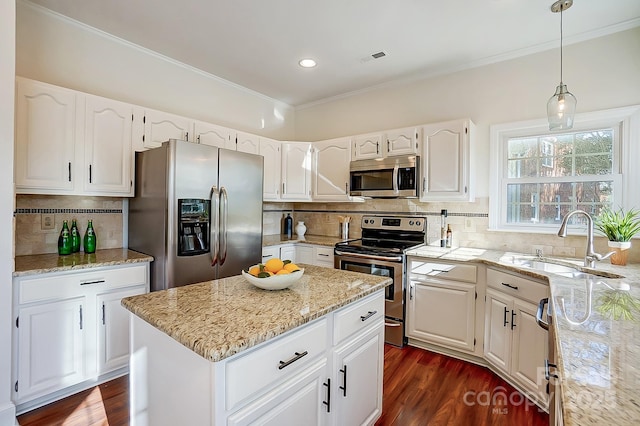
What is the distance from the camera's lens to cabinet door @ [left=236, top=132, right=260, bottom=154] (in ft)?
11.2

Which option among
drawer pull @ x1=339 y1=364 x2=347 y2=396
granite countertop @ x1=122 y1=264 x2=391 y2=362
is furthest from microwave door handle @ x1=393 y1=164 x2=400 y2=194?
drawer pull @ x1=339 y1=364 x2=347 y2=396

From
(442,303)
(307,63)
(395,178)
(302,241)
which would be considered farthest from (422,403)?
(307,63)

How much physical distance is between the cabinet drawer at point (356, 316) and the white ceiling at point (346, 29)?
2.05 metres

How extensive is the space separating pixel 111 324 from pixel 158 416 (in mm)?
1343

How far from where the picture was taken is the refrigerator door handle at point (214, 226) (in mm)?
2607

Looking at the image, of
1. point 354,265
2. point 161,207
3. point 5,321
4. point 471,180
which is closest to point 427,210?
point 471,180

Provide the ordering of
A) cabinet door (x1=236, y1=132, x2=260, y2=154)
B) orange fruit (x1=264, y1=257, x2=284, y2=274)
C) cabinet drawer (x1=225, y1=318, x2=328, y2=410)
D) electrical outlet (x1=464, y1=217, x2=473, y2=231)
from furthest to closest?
cabinet door (x1=236, y1=132, x2=260, y2=154) → electrical outlet (x1=464, y1=217, x2=473, y2=231) → orange fruit (x1=264, y1=257, x2=284, y2=274) → cabinet drawer (x1=225, y1=318, x2=328, y2=410)

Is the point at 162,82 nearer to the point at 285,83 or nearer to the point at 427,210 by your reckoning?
the point at 285,83

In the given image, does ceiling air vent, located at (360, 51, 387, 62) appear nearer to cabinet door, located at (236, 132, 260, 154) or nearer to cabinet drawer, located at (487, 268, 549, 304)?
cabinet door, located at (236, 132, 260, 154)

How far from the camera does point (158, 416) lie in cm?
124

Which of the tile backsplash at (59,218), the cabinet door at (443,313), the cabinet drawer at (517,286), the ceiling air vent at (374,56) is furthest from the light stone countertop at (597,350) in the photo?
the tile backsplash at (59,218)

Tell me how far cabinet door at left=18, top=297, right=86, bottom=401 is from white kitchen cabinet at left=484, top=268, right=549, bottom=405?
117 inches

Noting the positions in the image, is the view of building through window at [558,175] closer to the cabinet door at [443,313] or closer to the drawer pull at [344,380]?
the cabinet door at [443,313]

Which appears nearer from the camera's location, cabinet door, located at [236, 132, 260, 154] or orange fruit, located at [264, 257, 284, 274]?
orange fruit, located at [264, 257, 284, 274]
